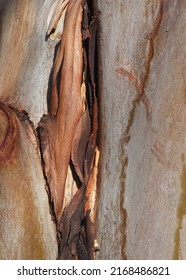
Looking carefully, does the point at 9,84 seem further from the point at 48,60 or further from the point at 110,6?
the point at 110,6

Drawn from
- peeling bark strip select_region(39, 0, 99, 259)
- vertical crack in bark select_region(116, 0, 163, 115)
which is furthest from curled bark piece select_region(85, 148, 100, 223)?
vertical crack in bark select_region(116, 0, 163, 115)

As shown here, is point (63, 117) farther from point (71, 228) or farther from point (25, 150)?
point (71, 228)

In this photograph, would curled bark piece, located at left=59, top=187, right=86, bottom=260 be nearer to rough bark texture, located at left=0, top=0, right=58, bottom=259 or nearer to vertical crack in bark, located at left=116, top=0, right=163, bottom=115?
rough bark texture, located at left=0, top=0, right=58, bottom=259

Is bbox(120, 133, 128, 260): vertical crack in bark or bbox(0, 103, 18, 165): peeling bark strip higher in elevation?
bbox(0, 103, 18, 165): peeling bark strip

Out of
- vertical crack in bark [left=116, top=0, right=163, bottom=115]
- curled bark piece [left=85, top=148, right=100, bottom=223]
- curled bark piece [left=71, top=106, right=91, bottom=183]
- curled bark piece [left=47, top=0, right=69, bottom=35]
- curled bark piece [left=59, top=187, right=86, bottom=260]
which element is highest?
curled bark piece [left=47, top=0, right=69, bottom=35]

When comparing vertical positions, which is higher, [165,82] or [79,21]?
[79,21]
